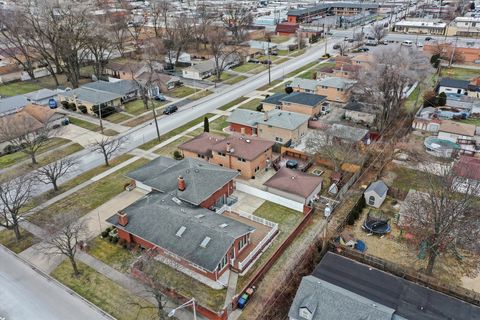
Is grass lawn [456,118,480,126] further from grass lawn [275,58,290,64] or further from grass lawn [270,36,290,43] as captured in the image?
grass lawn [270,36,290,43]

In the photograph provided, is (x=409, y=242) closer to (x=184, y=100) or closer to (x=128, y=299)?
(x=128, y=299)

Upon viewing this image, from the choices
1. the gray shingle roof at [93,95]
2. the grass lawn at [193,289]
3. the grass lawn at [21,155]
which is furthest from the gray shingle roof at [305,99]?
the grass lawn at [193,289]

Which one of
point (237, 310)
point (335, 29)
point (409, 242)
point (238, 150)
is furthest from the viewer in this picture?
point (335, 29)

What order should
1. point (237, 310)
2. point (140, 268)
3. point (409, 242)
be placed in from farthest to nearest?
point (409, 242)
point (140, 268)
point (237, 310)

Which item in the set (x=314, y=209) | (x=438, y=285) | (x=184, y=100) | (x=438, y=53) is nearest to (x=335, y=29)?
(x=438, y=53)

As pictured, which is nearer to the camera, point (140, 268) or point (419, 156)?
point (140, 268)

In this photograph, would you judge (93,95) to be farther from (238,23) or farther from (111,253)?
(238,23)

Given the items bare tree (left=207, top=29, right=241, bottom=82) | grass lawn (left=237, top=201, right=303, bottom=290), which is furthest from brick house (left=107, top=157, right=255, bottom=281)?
bare tree (left=207, top=29, right=241, bottom=82)
